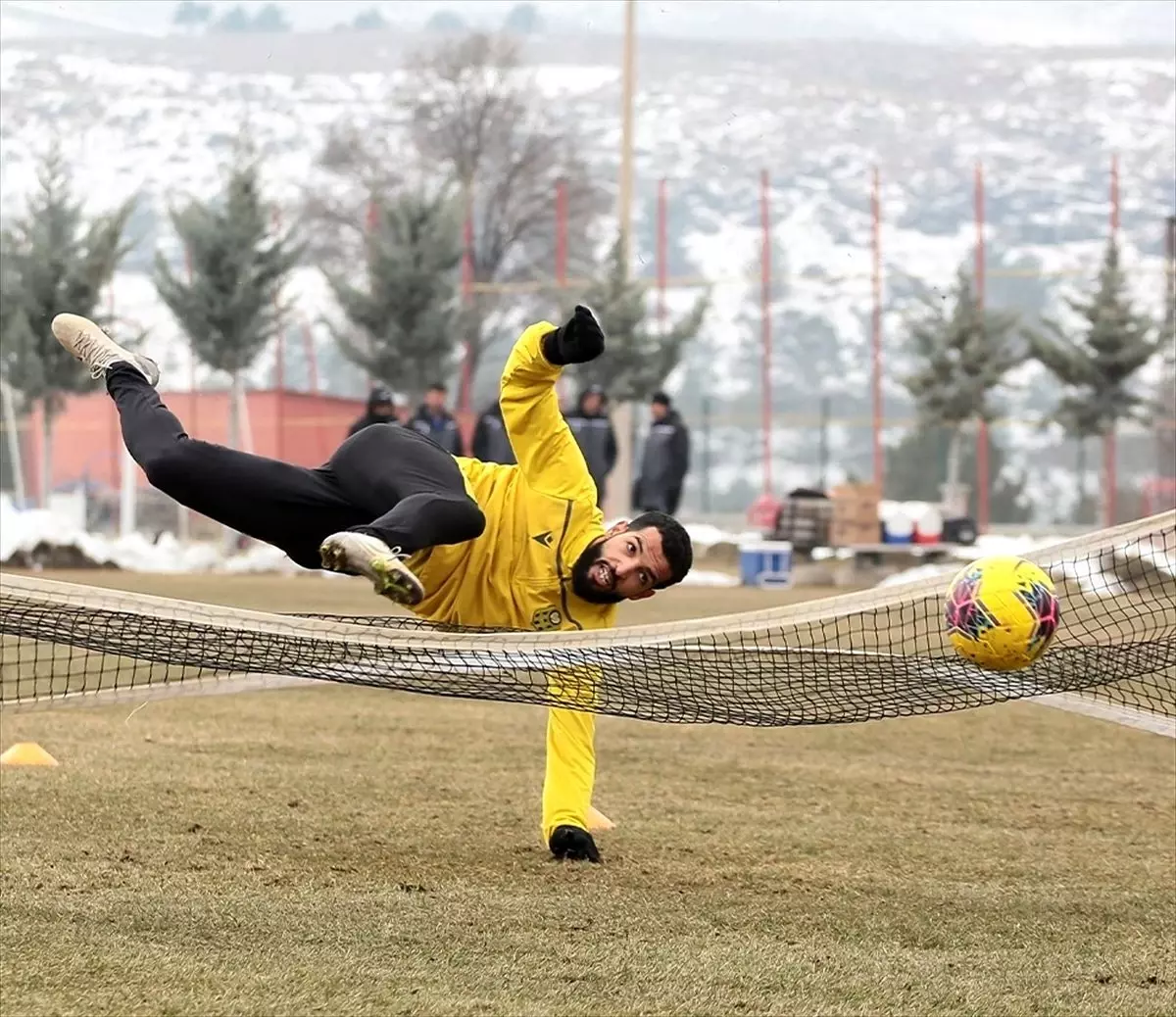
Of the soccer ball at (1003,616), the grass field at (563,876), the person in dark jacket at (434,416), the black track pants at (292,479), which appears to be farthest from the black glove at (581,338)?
the person in dark jacket at (434,416)

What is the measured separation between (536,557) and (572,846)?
34.6 inches

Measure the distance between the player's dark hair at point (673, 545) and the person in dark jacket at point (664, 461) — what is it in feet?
51.9

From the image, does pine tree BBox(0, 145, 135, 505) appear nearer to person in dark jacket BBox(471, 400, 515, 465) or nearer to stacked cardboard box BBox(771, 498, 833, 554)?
person in dark jacket BBox(471, 400, 515, 465)

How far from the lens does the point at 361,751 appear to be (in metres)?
7.73

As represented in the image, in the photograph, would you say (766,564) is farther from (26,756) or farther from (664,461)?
(26,756)

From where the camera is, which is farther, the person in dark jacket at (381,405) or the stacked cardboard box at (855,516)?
→ the stacked cardboard box at (855,516)

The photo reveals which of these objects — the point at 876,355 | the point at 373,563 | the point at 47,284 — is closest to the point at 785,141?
the point at 876,355

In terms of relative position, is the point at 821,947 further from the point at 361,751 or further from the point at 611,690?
the point at 361,751

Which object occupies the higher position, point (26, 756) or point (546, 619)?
point (546, 619)

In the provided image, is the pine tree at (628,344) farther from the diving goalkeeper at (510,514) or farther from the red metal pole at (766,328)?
the diving goalkeeper at (510,514)

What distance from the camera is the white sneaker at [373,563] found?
4.54 m

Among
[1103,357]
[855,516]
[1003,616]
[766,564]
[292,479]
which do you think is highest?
[1103,357]

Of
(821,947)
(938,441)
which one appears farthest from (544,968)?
(938,441)

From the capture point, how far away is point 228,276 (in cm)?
2755
